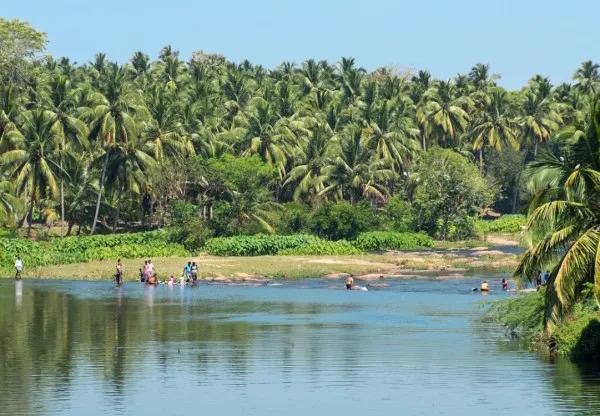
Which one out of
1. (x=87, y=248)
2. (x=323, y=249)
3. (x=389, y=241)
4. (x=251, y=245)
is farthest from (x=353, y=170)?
(x=87, y=248)

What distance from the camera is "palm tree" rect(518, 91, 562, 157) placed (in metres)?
137

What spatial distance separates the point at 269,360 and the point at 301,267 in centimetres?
4170

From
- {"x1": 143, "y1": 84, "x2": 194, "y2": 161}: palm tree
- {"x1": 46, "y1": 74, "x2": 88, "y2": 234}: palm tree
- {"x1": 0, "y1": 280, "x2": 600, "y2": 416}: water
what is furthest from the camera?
{"x1": 143, "y1": 84, "x2": 194, "y2": 161}: palm tree

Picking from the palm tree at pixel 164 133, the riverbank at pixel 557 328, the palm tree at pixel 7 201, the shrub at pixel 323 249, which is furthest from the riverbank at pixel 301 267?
the riverbank at pixel 557 328

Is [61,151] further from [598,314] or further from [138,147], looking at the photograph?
[598,314]

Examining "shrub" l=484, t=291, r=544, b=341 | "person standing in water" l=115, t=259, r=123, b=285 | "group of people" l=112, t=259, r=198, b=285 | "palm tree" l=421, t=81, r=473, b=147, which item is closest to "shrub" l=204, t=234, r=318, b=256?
"group of people" l=112, t=259, r=198, b=285

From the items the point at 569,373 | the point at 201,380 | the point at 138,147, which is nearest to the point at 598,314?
the point at 569,373

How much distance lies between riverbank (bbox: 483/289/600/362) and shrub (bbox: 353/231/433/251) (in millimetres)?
50103

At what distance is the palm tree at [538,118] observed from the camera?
449 feet

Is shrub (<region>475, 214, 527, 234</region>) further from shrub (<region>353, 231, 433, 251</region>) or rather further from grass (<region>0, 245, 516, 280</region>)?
grass (<region>0, 245, 516, 280</region>)

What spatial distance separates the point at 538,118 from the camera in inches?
5423

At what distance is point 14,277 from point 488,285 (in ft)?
104

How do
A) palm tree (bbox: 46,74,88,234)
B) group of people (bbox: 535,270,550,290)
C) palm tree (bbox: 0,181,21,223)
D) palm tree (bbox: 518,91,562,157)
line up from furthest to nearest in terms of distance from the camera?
palm tree (bbox: 518,91,562,157)
palm tree (bbox: 46,74,88,234)
palm tree (bbox: 0,181,21,223)
group of people (bbox: 535,270,550,290)

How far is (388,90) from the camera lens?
139m
